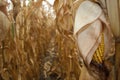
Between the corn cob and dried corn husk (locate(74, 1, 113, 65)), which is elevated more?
dried corn husk (locate(74, 1, 113, 65))

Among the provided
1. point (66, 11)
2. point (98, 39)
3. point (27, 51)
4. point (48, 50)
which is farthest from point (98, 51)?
point (48, 50)

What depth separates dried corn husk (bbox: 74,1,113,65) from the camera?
2.92 feet

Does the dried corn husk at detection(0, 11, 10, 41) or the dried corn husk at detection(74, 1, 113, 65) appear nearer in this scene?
the dried corn husk at detection(74, 1, 113, 65)

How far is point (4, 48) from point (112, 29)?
1.64 meters

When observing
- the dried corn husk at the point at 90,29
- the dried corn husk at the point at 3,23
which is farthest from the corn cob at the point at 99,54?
the dried corn husk at the point at 3,23

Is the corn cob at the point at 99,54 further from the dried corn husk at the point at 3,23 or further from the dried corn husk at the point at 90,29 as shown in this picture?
the dried corn husk at the point at 3,23

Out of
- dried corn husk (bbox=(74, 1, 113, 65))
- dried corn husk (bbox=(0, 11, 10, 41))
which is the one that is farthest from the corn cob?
dried corn husk (bbox=(0, 11, 10, 41))

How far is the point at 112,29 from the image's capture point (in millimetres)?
839

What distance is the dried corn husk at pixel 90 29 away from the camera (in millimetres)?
891

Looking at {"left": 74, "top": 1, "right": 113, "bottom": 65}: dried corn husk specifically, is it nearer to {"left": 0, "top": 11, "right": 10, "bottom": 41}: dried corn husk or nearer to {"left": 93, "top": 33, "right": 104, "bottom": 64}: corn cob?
{"left": 93, "top": 33, "right": 104, "bottom": 64}: corn cob

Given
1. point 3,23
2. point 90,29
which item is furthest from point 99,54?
point 3,23

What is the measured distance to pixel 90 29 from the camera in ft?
2.96

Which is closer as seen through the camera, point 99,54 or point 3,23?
point 99,54

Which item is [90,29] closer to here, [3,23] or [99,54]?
[99,54]
